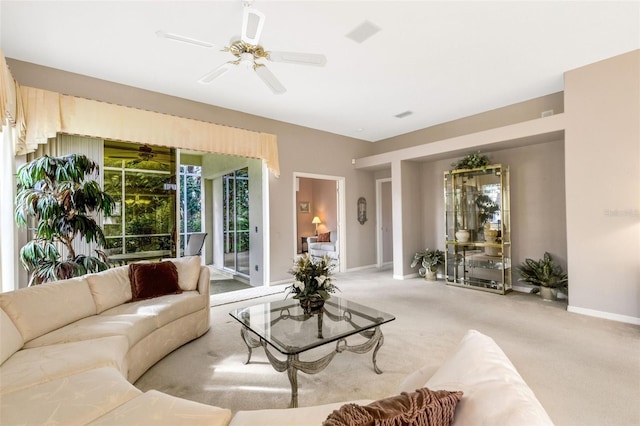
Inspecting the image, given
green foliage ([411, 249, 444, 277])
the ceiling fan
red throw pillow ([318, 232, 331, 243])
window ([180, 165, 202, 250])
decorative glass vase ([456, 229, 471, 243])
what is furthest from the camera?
red throw pillow ([318, 232, 331, 243])

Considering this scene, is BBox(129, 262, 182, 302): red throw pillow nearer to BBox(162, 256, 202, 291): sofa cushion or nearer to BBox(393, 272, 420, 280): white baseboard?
BBox(162, 256, 202, 291): sofa cushion

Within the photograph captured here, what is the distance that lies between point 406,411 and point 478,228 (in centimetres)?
514

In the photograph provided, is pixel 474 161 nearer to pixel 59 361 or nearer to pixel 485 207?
pixel 485 207

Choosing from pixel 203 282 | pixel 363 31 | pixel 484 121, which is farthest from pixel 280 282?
pixel 484 121

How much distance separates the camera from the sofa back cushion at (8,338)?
1.76 metres

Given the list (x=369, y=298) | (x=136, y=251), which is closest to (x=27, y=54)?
(x=136, y=251)

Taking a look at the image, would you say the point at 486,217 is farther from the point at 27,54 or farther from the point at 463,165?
the point at 27,54

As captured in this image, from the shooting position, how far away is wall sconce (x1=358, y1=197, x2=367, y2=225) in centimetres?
685

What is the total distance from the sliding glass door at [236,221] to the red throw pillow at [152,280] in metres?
2.80

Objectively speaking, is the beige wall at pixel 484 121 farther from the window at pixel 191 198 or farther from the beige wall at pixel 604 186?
the window at pixel 191 198

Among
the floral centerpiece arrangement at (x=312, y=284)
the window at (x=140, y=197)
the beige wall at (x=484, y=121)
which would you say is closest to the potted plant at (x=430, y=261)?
the beige wall at (x=484, y=121)

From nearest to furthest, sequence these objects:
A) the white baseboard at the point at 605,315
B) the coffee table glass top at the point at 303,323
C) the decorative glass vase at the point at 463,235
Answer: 1. the coffee table glass top at the point at 303,323
2. the white baseboard at the point at 605,315
3. the decorative glass vase at the point at 463,235

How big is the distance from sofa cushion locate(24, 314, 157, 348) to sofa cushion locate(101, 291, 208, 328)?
0.08 meters

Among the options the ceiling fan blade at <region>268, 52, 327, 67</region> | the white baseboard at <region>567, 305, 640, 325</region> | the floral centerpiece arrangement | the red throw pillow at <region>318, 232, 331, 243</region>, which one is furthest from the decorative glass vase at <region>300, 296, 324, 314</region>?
the red throw pillow at <region>318, 232, 331, 243</region>
